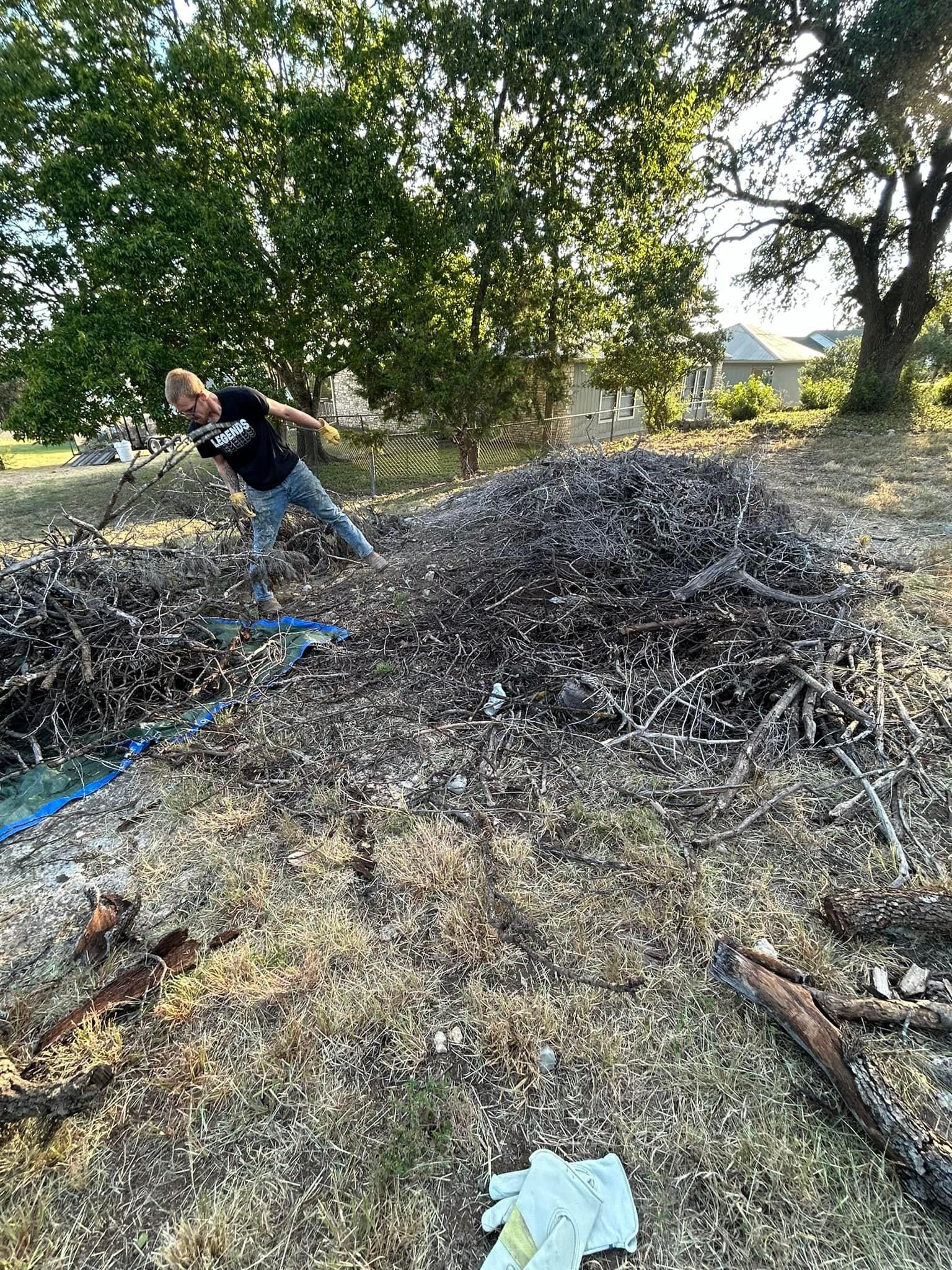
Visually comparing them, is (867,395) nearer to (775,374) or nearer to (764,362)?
(764,362)

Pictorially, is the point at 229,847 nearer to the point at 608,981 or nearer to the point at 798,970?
the point at 608,981

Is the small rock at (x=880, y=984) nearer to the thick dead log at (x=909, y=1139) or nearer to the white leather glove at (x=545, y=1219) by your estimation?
the thick dead log at (x=909, y=1139)

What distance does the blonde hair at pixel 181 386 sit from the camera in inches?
136

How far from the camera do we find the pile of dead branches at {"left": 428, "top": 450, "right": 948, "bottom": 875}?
2.55 meters

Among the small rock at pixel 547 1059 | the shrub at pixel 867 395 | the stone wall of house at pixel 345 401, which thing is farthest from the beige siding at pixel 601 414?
the small rock at pixel 547 1059

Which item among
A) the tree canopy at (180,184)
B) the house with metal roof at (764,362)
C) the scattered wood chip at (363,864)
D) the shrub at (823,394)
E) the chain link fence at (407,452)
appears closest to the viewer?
the scattered wood chip at (363,864)

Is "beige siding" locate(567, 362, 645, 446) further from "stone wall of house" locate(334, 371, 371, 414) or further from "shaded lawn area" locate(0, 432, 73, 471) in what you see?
"shaded lawn area" locate(0, 432, 73, 471)

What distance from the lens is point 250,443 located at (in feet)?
12.8

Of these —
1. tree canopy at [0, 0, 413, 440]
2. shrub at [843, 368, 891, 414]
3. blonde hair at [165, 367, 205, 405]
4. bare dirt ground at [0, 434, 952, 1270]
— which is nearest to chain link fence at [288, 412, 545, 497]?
tree canopy at [0, 0, 413, 440]

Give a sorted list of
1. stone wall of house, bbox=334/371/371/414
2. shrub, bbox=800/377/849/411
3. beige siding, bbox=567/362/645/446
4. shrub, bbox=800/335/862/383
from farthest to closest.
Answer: shrub, bbox=800/335/862/383 < beige siding, bbox=567/362/645/446 < stone wall of house, bbox=334/371/371/414 < shrub, bbox=800/377/849/411

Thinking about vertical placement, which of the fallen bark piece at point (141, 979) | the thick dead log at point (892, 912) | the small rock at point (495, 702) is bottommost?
the fallen bark piece at point (141, 979)

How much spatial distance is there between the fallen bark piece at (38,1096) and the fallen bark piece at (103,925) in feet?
1.20

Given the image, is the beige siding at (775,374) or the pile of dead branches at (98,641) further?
the beige siding at (775,374)

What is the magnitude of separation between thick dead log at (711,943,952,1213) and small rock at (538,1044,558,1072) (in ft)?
1.83
